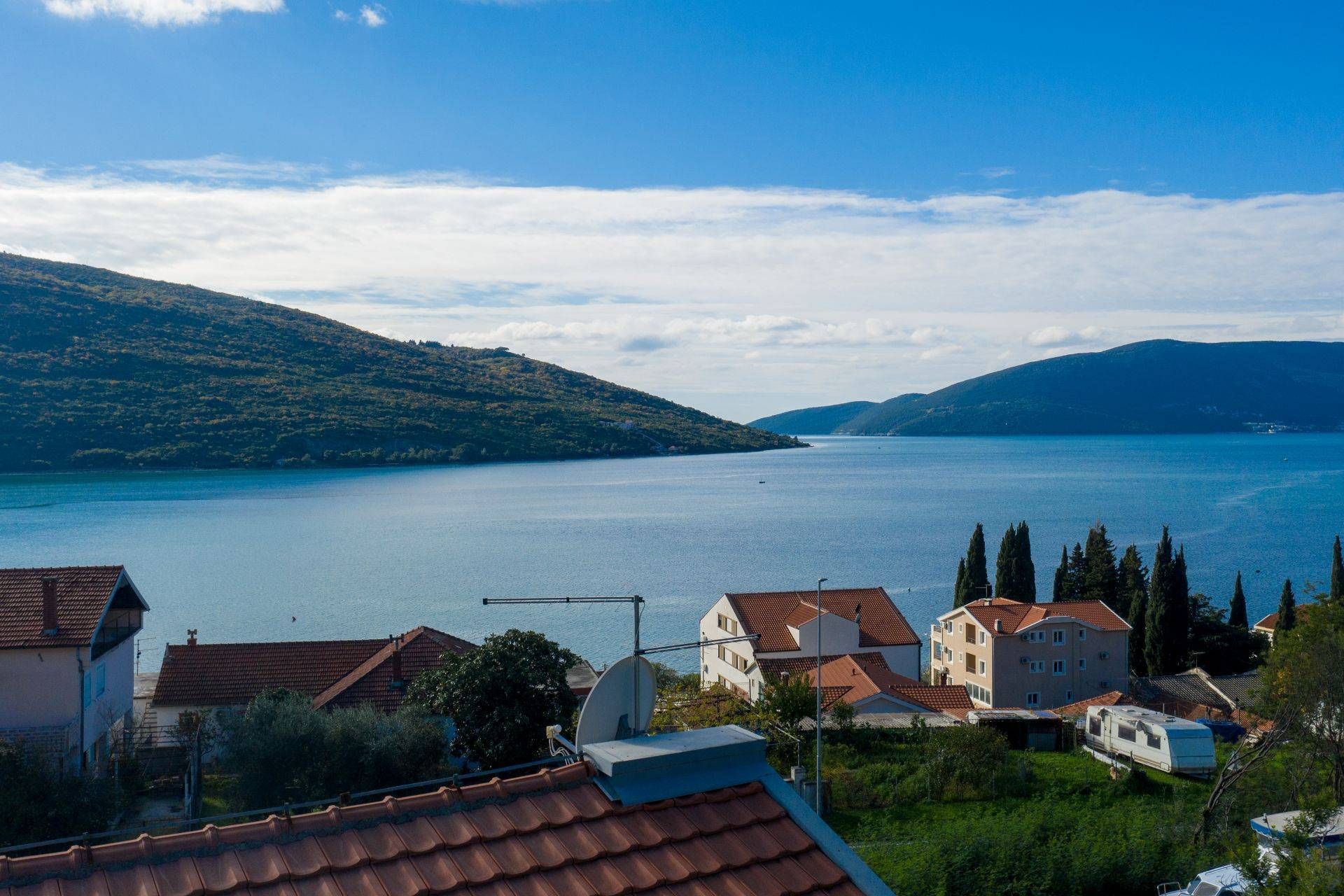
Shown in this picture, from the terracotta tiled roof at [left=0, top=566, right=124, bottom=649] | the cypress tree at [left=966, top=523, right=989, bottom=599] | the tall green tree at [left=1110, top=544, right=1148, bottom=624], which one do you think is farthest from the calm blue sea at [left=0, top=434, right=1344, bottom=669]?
the terracotta tiled roof at [left=0, top=566, right=124, bottom=649]

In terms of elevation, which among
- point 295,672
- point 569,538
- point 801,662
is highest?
point 295,672

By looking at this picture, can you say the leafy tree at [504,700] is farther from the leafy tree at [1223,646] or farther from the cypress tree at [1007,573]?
the leafy tree at [1223,646]

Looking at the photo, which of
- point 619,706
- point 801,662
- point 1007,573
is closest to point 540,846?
point 619,706

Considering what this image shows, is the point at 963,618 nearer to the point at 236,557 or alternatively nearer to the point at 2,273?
the point at 236,557

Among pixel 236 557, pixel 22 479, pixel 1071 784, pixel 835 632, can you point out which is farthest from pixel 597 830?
pixel 22 479

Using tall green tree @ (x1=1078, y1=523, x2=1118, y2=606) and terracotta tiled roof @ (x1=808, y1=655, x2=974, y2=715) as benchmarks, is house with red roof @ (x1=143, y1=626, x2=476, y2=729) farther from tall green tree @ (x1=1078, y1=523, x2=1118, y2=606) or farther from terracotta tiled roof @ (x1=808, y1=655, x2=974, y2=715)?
tall green tree @ (x1=1078, y1=523, x2=1118, y2=606)

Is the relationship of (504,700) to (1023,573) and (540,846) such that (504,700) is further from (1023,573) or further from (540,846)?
(1023,573)

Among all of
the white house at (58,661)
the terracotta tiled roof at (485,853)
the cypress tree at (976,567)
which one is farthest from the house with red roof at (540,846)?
the cypress tree at (976,567)
